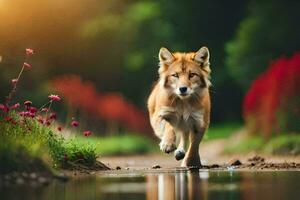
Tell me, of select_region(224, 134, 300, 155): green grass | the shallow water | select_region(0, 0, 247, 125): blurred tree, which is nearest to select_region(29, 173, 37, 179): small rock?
the shallow water

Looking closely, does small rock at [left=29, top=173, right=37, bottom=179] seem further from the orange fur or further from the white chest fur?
the white chest fur

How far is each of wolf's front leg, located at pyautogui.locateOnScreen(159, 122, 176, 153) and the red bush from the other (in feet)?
25.7

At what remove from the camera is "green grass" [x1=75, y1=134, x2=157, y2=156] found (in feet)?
67.8

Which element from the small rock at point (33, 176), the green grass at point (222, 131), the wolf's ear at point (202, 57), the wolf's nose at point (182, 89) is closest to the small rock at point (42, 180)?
the small rock at point (33, 176)

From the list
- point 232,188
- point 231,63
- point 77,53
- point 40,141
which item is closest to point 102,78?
point 77,53

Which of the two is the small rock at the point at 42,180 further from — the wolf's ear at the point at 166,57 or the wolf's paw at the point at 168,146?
the wolf's ear at the point at 166,57

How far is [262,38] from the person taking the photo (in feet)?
76.6

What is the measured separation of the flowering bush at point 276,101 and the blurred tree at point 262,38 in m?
1.47

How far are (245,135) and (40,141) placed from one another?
8.70 metres

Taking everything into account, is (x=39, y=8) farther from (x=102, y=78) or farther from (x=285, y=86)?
(x=285, y=86)

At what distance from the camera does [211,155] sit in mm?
20406

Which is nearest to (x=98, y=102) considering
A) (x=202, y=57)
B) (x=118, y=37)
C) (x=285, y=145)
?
(x=118, y=37)

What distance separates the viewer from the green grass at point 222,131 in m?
22.0

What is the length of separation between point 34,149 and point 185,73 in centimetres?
273
